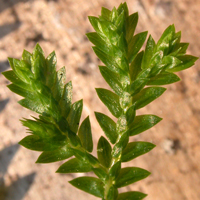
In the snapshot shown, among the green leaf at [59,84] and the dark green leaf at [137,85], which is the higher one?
the green leaf at [59,84]

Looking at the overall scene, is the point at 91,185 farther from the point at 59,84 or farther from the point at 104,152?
the point at 59,84

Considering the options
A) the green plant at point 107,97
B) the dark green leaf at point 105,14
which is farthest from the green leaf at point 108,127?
the dark green leaf at point 105,14

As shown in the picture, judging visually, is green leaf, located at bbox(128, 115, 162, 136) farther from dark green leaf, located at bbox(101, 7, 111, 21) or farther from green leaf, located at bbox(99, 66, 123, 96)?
dark green leaf, located at bbox(101, 7, 111, 21)

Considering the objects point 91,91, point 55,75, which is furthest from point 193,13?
point 55,75

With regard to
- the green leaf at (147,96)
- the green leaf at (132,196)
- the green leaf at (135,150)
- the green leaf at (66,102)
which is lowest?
the green leaf at (132,196)

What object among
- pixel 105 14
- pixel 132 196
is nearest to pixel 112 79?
pixel 105 14

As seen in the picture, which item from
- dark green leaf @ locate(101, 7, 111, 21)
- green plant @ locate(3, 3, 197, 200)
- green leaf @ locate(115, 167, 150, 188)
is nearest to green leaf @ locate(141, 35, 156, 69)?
green plant @ locate(3, 3, 197, 200)

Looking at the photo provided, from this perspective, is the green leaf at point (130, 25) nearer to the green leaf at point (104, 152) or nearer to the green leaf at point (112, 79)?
the green leaf at point (112, 79)
